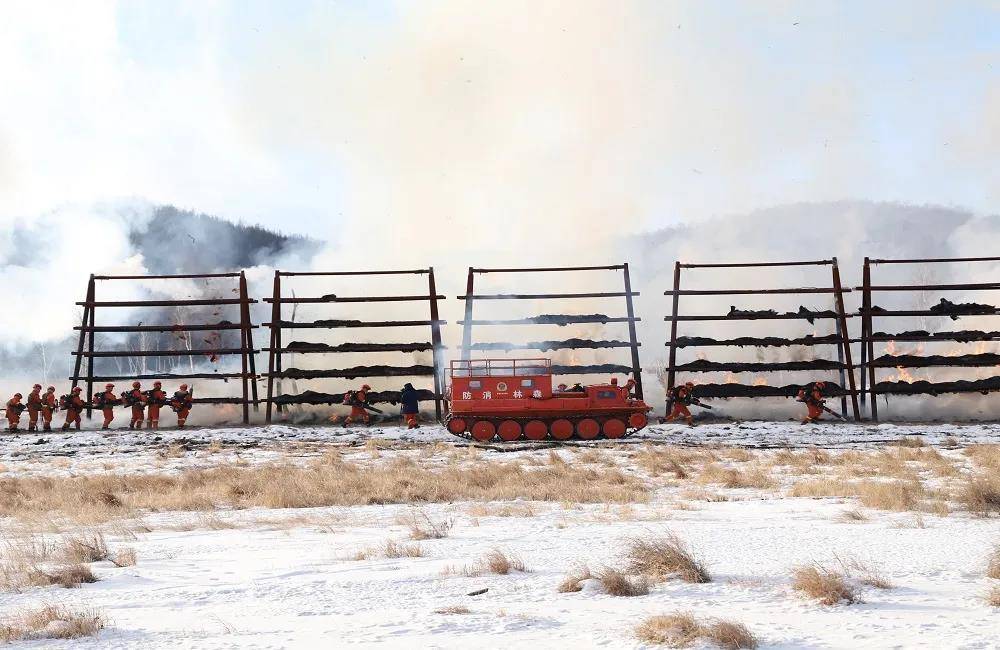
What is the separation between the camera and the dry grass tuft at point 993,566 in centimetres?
673

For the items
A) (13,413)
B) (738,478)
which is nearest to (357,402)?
(13,413)

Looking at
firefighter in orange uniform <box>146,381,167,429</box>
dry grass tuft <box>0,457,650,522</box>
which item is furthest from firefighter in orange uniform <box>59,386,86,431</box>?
dry grass tuft <box>0,457,650,522</box>

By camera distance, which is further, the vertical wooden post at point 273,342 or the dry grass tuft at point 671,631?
the vertical wooden post at point 273,342

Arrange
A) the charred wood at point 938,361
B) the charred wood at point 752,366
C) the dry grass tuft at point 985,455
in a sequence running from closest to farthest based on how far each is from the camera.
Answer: the dry grass tuft at point 985,455 < the charred wood at point 752,366 < the charred wood at point 938,361

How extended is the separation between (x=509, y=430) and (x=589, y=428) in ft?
6.79

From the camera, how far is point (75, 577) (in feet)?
23.8

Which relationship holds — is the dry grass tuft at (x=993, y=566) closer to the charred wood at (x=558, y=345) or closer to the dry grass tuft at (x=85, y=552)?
the dry grass tuft at (x=85, y=552)

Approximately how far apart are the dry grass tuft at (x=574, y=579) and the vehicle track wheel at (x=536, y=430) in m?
18.1

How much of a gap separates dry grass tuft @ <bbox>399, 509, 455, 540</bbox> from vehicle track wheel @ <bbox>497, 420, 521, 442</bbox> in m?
14.3

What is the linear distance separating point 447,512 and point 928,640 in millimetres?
6585

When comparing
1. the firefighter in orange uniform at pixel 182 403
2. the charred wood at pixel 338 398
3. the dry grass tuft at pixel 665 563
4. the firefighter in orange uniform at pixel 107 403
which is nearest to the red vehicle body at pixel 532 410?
the charred wood at pixel 338 398

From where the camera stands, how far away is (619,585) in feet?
21.2

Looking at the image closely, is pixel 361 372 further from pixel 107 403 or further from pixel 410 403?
pixel 107 403

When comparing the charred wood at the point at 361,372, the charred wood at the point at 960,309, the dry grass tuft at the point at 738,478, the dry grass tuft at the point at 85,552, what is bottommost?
the dry grass tuft at the point at 738,478
